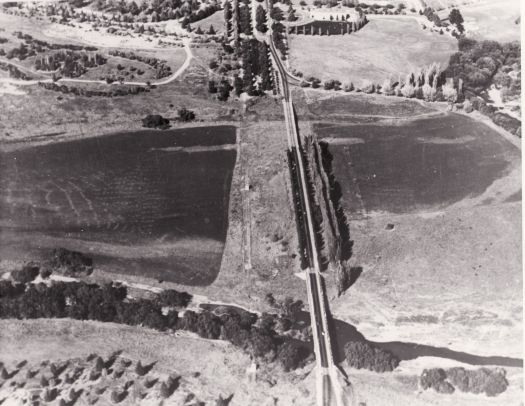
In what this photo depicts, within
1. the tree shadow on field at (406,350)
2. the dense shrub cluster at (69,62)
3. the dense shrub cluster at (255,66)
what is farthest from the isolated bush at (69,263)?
the dense shrub cluster at (255,66)

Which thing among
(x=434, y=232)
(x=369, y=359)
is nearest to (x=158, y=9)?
(x=434, y=232)

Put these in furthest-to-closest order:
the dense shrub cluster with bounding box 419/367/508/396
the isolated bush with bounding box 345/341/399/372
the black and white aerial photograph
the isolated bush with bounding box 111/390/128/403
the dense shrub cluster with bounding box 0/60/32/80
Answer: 1. the dense shrub cluster with bounding box 0/60/32/80
2. the black and white aerial photograph
3. the isolated bush with bounding box 345/341/399/372
4. the dense shrub cluster with bounding box 419/367/508/396
5. the isolated bush with bounding box 111/390/128/403

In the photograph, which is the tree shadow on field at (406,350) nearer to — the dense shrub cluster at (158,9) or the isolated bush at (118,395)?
the isolated bush at (118,395)

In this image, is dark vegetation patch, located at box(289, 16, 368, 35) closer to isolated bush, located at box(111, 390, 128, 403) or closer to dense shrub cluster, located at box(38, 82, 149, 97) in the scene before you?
dense shrub cluster, located at box(38, 82, 149, 97)

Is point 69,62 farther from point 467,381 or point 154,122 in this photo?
point 467,381

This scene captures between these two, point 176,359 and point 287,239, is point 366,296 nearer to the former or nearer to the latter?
point 287,239

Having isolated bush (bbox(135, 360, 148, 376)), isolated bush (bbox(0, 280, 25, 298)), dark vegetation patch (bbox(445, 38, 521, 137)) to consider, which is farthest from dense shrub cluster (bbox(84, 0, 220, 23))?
isolated bush (bbox(135, 360, 148, 376))
